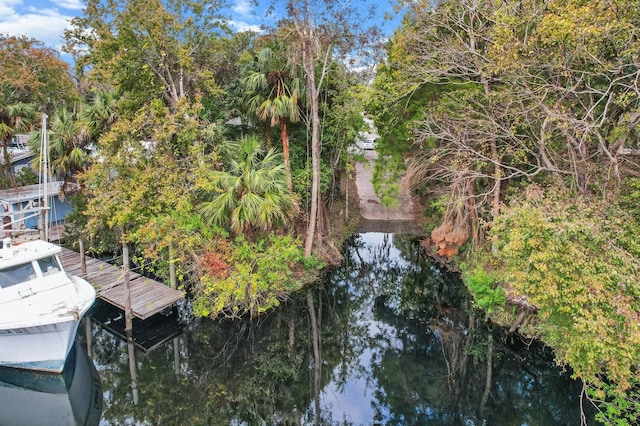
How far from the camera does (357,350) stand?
1119cm

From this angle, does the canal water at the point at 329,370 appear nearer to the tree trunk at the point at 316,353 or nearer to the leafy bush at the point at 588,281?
the tree trunk at the point at 316,353

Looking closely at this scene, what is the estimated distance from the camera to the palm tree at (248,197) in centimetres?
1222

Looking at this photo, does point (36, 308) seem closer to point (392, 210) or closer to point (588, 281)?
A: point (588, 281)

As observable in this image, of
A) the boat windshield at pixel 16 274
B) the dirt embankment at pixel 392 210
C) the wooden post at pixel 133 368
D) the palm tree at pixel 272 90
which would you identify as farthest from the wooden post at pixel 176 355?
the dirt embankment at pixel 392 210

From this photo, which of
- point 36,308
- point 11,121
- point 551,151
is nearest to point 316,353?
point 36,308

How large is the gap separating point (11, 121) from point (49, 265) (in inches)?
455

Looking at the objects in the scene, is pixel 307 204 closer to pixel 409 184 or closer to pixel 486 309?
pixel 409 184

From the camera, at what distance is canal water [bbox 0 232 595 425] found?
8711 millimetres

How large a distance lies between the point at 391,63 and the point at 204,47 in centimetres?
712

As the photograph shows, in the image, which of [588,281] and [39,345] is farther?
[39,345]

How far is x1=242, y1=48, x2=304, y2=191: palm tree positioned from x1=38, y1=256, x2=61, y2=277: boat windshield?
7.88 meters

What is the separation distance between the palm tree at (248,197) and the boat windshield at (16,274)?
480cm

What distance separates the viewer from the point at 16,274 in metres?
9.75

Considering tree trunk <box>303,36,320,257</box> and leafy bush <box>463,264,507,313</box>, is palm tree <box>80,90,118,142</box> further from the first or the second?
leafy bush <box>463,264,507,313</box>
